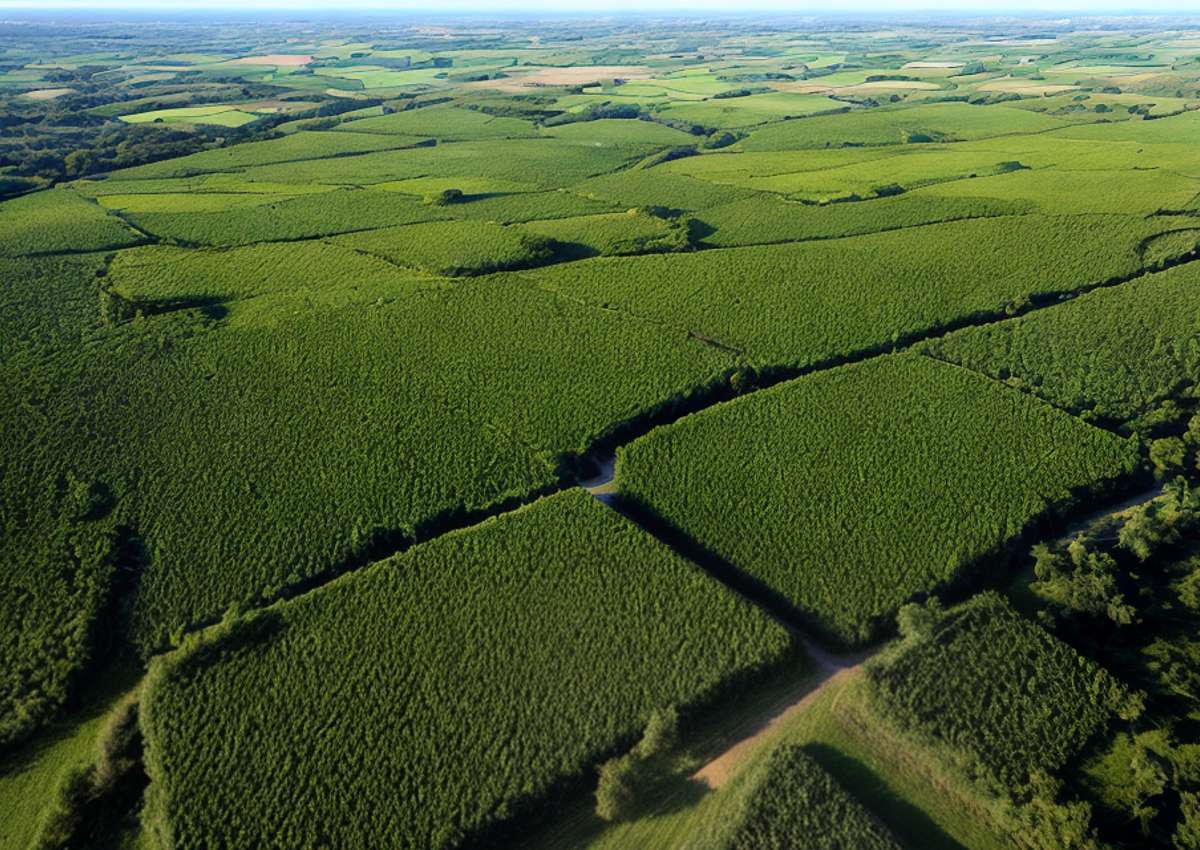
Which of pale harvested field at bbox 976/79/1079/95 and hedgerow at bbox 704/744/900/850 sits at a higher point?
pale harvested field at bbox 976/79/1079/95

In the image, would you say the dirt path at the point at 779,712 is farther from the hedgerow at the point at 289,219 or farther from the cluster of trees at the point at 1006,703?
the hedgerow at the point at 289,219

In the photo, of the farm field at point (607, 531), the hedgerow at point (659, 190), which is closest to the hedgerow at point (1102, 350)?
the farm field at point (607, 531)

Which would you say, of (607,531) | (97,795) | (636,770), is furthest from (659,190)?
(97,795)

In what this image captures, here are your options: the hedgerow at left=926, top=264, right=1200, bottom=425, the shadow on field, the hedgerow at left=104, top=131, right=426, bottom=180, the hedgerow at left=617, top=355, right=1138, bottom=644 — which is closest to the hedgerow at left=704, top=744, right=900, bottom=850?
the shadow on field

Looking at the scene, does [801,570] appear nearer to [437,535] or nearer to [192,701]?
[437,535]

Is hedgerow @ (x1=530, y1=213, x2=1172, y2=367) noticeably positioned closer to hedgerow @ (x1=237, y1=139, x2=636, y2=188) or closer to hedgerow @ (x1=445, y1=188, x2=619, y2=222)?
hedgerow @ (x1=445, y1=188, x2=619, y2=222)

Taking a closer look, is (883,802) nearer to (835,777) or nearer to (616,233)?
(835,777)

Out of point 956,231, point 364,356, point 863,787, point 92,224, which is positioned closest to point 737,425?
point 863,787
